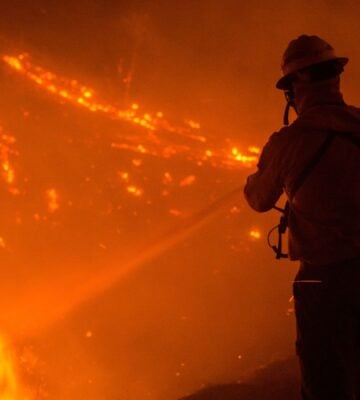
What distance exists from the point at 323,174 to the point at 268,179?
8.7 inches

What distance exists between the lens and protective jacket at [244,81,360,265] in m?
1.85

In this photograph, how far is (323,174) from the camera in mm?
1858

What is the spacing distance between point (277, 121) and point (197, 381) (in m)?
6.58

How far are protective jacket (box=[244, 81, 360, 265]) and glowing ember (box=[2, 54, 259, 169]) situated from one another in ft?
31.6

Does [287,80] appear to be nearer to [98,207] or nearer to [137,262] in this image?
[98,207]

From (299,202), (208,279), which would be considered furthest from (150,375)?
(299,202)

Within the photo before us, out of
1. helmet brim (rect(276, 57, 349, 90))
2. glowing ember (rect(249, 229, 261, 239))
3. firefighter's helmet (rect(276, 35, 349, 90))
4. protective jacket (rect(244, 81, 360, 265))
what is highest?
glowing ember (rect(249, 229, 261, 239))

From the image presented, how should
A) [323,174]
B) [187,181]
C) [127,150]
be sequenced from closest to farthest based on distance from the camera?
[323,174], [127,150], [187,181]

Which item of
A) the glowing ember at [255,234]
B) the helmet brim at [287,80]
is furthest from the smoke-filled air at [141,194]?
the helmet brim at [287,80]

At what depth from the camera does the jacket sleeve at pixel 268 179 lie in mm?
1929

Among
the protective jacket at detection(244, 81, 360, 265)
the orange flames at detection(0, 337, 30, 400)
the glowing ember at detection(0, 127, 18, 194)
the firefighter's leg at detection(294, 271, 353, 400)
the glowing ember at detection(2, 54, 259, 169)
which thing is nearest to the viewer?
the protective jacket at detection(244, 81, 360, 265)

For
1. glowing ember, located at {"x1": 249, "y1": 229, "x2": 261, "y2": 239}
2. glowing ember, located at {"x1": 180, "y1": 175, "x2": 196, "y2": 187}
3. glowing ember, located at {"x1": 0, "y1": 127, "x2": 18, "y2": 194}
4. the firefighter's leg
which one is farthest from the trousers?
glowing ember, located at {"x1": 0, "y1": 127, "x2": 18, "y2": 194}

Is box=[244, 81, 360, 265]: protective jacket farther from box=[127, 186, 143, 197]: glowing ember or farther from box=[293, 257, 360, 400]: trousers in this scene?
box=[127, 186, 143, 197]: glowing ember

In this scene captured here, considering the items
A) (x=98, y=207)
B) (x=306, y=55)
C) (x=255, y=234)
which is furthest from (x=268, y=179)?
(x=98, y=207)
